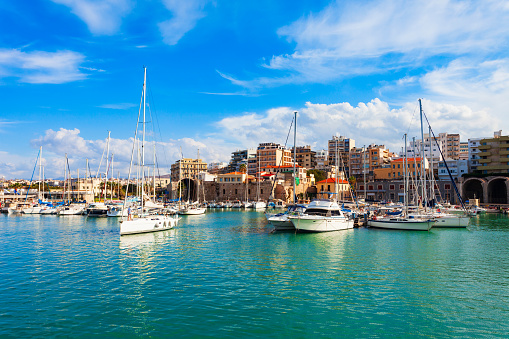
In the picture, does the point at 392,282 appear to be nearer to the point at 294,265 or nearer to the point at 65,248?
the point at 294,265

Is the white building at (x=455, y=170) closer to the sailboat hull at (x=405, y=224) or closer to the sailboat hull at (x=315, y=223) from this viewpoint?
the sailboat hull at (x=405, y=224)

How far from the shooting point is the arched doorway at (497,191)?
8900cm

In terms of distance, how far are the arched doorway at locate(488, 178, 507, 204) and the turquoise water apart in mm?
72157

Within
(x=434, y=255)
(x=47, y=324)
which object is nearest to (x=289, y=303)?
(x=47, y=324)

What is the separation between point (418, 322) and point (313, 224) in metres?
23.3

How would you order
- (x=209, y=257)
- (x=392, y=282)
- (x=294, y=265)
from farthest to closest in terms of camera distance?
(x=209, y=257), (x=294, y=265), (x=392, y=282)

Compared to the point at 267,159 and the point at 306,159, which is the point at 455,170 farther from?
the point at 267,159

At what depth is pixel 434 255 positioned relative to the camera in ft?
80.6

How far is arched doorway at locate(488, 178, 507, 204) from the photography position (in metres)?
89.0

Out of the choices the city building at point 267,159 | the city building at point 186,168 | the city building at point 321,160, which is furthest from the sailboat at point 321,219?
the city building at point 186,168

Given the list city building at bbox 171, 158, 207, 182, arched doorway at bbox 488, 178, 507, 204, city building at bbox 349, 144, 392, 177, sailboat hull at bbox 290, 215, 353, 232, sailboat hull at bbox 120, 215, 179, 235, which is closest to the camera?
sailboat hull at bbox 120, 215, 179, 235

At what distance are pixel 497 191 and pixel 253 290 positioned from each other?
9874 cm

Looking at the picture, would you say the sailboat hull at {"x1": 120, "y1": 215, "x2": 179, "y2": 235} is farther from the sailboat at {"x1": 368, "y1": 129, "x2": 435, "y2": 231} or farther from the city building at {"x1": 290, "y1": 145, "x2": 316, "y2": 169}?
the city building at {"x1": 290, "y1": 145, "x2": 316, "y2": 169}

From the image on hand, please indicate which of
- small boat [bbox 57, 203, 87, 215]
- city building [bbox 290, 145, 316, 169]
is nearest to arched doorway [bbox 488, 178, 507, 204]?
city building [bbox 290, 145, 316, 169]
